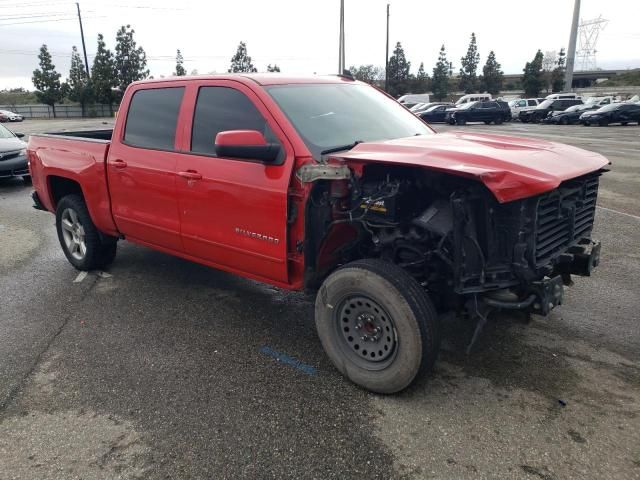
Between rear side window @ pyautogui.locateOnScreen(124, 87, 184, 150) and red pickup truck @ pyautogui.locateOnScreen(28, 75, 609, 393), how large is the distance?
0.7 inches

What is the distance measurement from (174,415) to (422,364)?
A: 1472mm

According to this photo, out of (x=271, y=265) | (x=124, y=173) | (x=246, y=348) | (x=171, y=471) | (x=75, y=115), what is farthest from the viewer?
(x=75, y=115)

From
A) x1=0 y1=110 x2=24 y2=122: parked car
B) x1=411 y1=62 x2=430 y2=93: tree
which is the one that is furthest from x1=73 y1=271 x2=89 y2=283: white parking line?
x1=411 y1=62 x2=430 y2=93: tree

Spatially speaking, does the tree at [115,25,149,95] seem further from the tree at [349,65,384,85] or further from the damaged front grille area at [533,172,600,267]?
the damaged front grille area at [533,172,600,267]

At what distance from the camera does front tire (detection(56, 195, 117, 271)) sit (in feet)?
17.8

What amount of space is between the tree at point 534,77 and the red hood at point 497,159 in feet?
227

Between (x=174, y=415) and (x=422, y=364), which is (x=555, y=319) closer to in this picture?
(x=422, y=364)

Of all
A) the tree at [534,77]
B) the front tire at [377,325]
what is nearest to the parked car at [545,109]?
the tree at [534,77]

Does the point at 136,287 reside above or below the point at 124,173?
below

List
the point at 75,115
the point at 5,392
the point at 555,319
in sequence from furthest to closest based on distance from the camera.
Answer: the point at 75,115 → the point at 555,319 → the point at 5,392

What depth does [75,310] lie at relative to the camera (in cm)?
470

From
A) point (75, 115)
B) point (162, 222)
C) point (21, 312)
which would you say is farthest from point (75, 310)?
point (75, 115)

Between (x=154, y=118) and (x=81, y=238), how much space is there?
1.87 metres

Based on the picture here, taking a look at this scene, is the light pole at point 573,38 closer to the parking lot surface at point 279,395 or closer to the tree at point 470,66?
the tree at point 470,66
